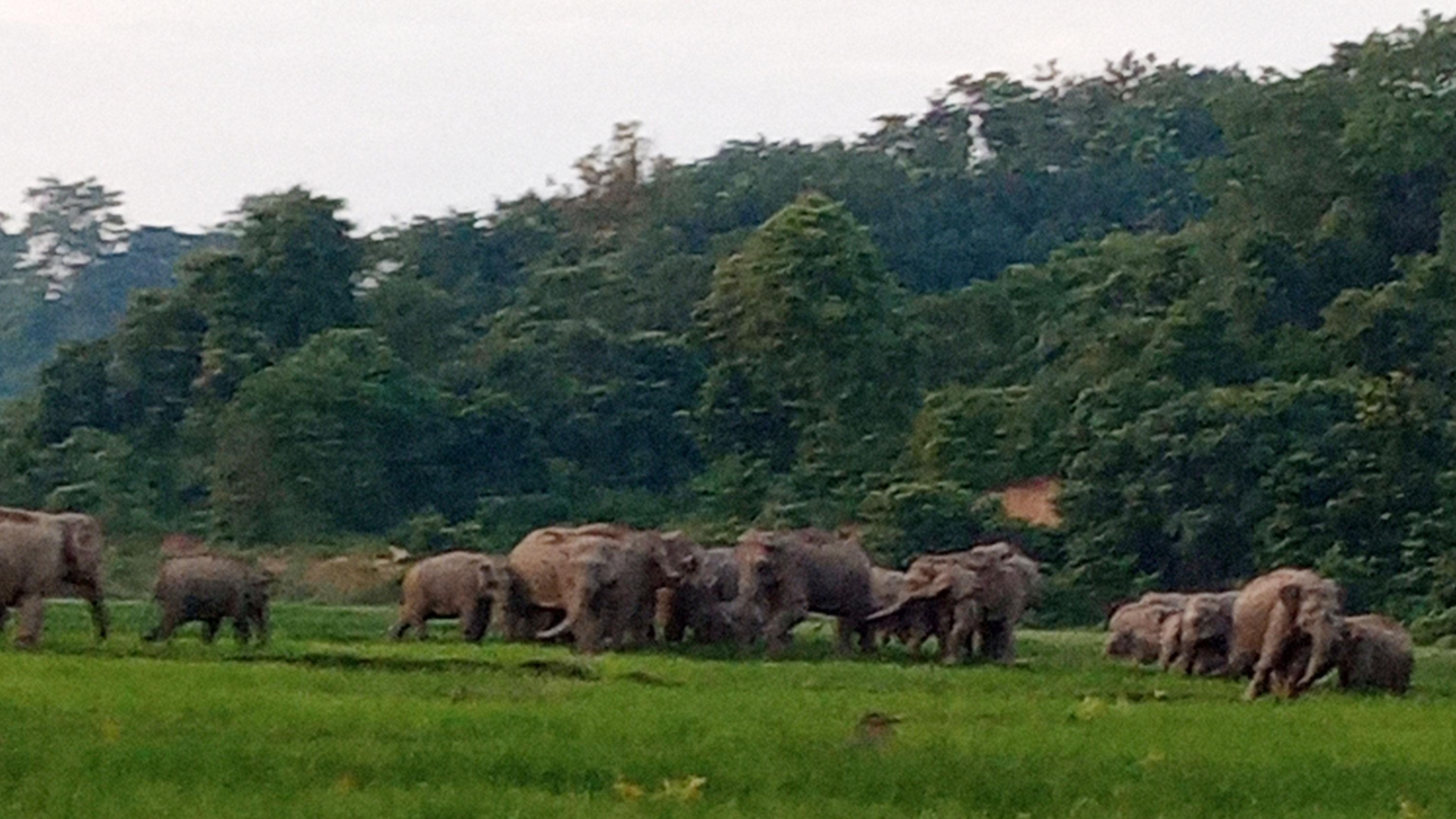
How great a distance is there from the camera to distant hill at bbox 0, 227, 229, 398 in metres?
103

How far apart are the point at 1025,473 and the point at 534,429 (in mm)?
10697

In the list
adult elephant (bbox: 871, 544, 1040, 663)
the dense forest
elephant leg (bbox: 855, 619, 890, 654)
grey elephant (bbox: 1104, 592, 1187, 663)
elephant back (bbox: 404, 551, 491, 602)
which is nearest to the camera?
adult elephant (bbox: 871, 544, 1040, 663)

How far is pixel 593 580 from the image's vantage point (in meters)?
27.2

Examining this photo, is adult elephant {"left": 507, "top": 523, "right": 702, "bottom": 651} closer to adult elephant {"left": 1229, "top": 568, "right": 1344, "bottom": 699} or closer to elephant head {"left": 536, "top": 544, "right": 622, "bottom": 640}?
elephant head {"left": 536, "top": 544, "right": 622, "bottom": 640}

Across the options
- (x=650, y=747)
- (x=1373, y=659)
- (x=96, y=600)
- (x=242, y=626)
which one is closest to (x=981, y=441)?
(x=242, y=626)

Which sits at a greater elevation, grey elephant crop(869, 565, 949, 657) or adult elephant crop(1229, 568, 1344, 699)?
adult elephant crop(1229, 568, 1344, 699)

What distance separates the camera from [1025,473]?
169 ft

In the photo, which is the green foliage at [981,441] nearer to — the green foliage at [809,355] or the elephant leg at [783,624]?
the green foliage at [809,355]

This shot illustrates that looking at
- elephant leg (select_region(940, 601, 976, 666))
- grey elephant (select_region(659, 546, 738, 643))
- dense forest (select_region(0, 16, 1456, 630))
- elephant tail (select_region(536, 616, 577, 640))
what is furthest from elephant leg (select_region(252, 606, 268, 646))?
dense forest (select_region(0, 16, 1456, 630))

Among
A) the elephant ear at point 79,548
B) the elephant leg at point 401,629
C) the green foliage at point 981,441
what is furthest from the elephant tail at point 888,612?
the green foliage at point 981,441

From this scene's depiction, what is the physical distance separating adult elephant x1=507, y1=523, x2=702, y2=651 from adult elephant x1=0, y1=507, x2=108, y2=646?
4.86 metres

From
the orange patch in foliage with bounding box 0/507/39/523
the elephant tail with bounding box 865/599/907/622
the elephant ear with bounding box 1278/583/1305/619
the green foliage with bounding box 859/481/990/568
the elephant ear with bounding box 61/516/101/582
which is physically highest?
the orange patch in foliage with bounding box 0/507/39/523

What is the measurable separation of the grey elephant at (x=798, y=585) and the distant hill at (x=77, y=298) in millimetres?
72957

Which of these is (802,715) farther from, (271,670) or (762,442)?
(762,442)
